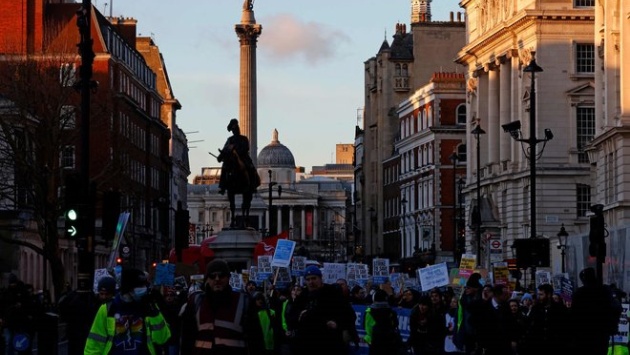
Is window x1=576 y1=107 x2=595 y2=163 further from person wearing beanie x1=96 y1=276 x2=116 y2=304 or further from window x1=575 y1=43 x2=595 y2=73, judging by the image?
person wearing beanie x1=96 y1=276 x2=116 y2=304

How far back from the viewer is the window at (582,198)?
95375 millimetres

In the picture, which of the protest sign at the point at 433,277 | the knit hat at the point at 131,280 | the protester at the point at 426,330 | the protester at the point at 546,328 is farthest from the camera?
the protest sign at the point at 433,277

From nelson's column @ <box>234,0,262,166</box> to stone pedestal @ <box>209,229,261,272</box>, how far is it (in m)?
90.1

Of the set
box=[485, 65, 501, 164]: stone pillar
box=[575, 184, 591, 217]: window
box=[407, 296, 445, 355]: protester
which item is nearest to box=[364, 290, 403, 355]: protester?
box=[407, 296, 445, 355]: protester

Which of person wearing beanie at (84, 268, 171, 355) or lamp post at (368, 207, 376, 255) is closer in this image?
person wearing beanie at (84, 268, 171, 355)

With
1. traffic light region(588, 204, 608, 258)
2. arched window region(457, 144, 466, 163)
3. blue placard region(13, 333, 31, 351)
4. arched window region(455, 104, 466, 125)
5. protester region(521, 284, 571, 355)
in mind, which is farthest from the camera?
arched window region(455, 104, 466, 125)

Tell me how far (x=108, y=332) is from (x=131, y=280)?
1.89 ft

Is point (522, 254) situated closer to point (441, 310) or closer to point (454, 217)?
point (441, 310)

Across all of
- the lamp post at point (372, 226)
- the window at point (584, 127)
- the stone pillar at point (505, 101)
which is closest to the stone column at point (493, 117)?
the stone pillar at point (505, 101)

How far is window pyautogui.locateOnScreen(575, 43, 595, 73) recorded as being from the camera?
9531 centimetres

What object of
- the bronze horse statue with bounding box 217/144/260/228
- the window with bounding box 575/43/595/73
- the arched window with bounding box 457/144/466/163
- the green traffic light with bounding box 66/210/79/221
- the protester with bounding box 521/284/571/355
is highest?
the window with bounding box 575/43/595/73

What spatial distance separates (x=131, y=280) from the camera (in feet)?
61.0

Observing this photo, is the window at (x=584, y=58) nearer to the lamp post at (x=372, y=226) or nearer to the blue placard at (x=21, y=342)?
the lamp post at (x=372, y=226)

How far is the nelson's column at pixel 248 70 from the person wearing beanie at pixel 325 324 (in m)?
122
